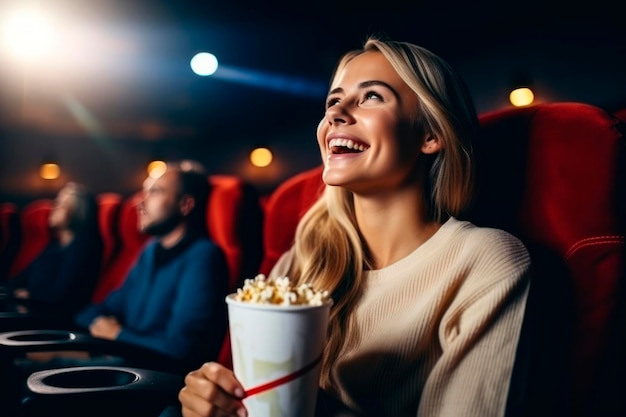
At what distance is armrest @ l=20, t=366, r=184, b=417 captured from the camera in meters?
0.67

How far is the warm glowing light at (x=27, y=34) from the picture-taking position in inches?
145

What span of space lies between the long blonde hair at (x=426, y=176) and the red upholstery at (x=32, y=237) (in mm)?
3565

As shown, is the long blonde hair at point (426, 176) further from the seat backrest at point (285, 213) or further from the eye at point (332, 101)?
the seat backrest at point (285, 213)

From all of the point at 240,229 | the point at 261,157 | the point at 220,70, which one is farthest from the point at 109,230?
the point at 261,157

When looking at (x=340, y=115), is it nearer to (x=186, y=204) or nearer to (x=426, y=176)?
(x=426, y=176)

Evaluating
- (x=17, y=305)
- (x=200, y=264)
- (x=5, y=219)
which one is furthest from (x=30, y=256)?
(x=200, y=264)

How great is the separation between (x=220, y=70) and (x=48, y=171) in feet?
8.76

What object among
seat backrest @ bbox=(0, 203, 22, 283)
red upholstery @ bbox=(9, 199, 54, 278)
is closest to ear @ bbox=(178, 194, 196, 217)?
red upholstery @ bbox=(9, 199, 54, 278)

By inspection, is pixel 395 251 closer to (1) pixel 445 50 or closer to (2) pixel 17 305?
(2) pixel 17 305

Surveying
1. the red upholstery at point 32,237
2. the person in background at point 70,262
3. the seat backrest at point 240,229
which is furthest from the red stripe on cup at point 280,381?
the red upholstery at point 32,237

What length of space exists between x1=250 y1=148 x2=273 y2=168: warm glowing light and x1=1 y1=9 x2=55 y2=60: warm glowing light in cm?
265

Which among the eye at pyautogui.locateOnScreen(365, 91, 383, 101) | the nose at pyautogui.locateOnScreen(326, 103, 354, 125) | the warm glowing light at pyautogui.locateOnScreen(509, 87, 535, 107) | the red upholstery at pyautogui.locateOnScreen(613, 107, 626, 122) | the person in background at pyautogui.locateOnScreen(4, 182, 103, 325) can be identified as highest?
the warm glowing light at pyautogui.locateOnScreen(509, 87, 535, 107)

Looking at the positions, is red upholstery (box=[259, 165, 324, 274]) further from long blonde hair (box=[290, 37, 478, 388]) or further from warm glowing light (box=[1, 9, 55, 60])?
warm glowing light (box=[1, 9, 55, 60])

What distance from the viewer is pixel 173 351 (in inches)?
59.9
